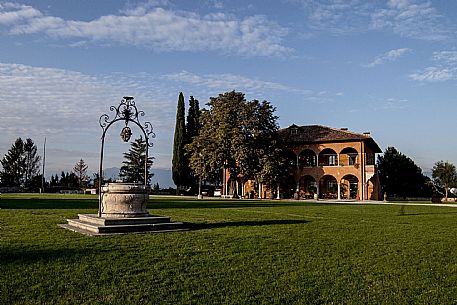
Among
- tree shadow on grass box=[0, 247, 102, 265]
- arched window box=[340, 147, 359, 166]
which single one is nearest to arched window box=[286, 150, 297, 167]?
arched window box=[340, 147, 359, 166]

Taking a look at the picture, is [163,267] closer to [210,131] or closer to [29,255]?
[29,255]

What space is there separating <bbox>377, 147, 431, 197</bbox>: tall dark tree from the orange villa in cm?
1557

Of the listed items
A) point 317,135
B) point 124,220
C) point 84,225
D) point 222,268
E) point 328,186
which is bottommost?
point 222,268

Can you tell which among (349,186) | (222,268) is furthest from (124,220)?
(349,186)

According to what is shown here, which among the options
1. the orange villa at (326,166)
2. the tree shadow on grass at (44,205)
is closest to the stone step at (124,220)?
the tree shadow on grass at (44,205)

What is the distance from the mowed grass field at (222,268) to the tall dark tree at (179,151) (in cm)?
4563

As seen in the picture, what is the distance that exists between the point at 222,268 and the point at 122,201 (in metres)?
5.44

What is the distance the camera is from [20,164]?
7350 centimetres

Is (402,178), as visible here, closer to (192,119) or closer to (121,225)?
(192,119)

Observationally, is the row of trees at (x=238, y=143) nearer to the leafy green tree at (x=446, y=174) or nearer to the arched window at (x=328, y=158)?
the arched window at (x=328, y=158)

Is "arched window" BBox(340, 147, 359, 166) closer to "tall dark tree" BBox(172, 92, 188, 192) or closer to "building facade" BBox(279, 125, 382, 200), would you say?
"building facade" BBox(279, 125, 382, 200)

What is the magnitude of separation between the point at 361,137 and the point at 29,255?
43.5 metres

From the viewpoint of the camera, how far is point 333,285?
21.2 feet

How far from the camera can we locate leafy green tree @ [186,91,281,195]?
147 feet
